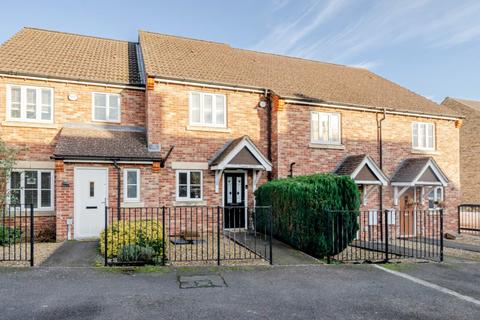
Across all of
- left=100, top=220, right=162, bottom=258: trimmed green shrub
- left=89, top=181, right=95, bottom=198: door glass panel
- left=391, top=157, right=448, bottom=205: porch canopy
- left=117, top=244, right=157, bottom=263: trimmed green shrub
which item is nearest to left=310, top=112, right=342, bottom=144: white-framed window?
left=391, top=157, right=448, bottom=205: porch canopy

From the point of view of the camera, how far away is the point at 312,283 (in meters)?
7.26

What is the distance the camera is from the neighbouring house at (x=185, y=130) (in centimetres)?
1202

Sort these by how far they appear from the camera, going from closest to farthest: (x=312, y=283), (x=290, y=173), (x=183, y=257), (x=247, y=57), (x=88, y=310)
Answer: (x=88, y=310) → (x=312, y=283) → (x=183, y=257) → (x=290, y=173) → (x=247, y=57)

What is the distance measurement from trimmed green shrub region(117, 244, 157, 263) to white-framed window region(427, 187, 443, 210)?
14.5 metres

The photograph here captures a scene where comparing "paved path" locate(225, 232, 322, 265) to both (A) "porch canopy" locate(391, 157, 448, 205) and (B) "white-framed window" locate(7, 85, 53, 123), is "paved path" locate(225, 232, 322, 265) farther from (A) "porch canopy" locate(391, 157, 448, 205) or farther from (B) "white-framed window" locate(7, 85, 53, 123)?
(B) "white-framed window" locate(7, 85, 53, 123)

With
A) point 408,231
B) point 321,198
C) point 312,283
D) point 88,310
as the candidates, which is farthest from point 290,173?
point 88,310

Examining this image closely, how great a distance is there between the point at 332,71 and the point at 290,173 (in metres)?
8.71

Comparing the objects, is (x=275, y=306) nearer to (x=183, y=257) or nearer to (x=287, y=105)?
(x=183, y=257)

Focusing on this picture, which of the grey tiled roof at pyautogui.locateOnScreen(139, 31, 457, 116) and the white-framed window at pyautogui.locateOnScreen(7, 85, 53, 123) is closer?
the white-framed window at pyautogui.locateOnScreen(7, 85, 53, 123)

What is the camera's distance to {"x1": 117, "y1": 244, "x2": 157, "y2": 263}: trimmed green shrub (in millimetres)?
8203

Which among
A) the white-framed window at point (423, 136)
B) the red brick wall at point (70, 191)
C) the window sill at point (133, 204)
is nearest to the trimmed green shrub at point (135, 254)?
the window sill at point (133, 204)

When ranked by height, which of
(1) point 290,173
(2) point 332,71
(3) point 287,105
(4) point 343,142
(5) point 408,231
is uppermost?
(2) point 332,71

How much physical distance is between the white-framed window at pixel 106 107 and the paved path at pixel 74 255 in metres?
4.86

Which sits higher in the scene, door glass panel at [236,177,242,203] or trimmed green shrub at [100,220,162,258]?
door glass panel at [236,177,242,203]
